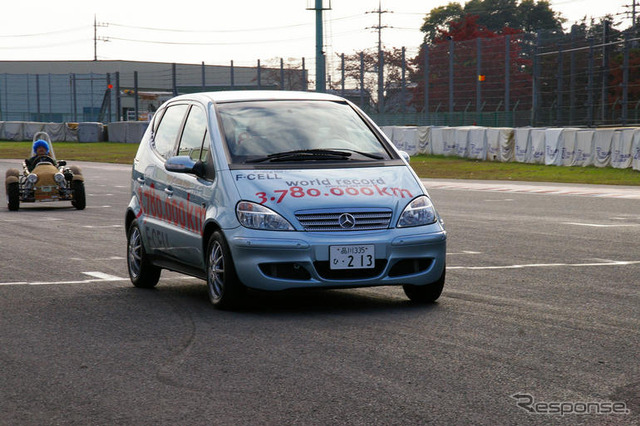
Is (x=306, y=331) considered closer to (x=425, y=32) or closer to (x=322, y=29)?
(x=322, y=29)

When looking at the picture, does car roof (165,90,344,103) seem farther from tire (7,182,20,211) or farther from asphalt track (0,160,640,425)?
tire (7,182,20,211)

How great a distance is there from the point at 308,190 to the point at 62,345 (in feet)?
7.04

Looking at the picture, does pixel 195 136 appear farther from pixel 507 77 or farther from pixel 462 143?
pixel 507 77

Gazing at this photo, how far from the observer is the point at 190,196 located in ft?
28.7

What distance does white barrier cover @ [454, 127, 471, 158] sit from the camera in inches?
1724

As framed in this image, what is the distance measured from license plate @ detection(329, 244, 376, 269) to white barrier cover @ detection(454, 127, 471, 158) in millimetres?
36400

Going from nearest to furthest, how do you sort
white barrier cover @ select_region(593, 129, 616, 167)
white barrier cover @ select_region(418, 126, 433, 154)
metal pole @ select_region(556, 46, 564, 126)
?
white barrier cover @ select_region(593, 129, 616, 167)
metal pole @ select_region(556, 46, 564, 126)
white barrier cover @ select_region(418, 126, 433, 154)

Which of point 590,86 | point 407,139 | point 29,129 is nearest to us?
point 590,86

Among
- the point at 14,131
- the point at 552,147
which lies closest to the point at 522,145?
the point at 552,147

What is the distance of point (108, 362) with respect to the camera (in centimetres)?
634

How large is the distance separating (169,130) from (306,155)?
6.00 feet

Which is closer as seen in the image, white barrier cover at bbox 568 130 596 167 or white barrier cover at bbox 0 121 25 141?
white barrier cover at bbox 568 130 596 167

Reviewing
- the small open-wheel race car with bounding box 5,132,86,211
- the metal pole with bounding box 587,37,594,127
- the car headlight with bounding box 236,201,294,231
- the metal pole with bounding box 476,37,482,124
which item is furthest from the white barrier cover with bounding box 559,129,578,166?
the car headlight with bounding box 236,201,294,231

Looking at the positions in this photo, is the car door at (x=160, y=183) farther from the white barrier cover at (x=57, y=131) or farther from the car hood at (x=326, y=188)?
the white barrier cover at (x=57, y=131)
